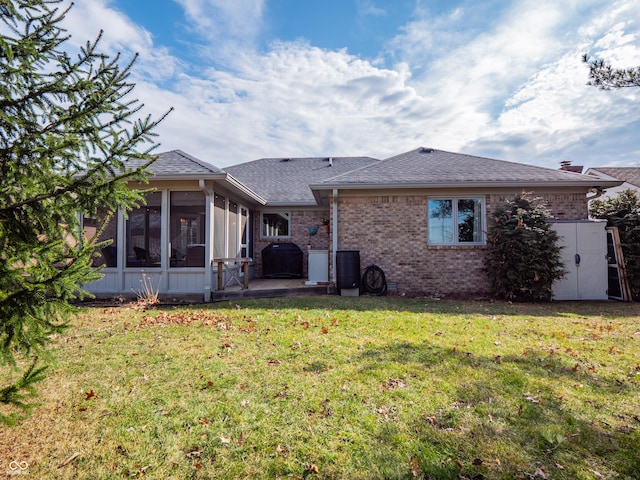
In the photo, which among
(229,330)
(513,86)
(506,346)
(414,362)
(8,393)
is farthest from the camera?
(513,86)

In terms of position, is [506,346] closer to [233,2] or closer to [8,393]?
[8,393]

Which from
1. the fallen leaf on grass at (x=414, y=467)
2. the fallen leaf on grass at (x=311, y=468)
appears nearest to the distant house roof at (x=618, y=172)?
A: the fallen leaf on grass at (x=414, y=467)

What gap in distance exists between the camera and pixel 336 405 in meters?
2.86

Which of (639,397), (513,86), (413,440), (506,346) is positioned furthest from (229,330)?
(513,86)

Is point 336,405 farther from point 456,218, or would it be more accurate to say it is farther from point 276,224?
point 276,224

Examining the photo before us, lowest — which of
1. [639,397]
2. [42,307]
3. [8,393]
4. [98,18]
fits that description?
[639,397]

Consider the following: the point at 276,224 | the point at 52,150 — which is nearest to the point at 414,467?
the point at 52,150

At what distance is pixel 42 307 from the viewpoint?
1946 millimetres

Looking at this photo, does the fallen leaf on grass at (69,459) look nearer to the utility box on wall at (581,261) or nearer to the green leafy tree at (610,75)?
the green leafy tree at (610,75)

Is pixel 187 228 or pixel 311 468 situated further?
pixel 187 228

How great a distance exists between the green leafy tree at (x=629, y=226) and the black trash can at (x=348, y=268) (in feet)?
22.0

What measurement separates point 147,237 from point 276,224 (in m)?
5.01

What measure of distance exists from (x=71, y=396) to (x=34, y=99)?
2.57 metres

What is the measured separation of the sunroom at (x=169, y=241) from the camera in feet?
27.0
